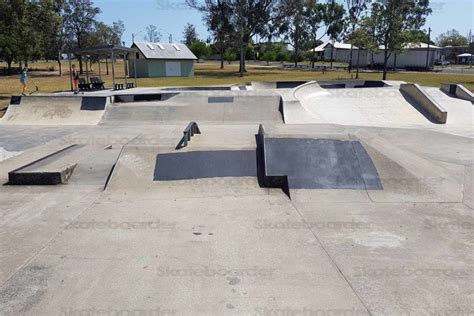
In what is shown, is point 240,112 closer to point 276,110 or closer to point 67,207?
point 276,110

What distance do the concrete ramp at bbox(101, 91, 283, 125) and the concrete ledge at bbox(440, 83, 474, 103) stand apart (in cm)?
983

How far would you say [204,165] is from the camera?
8078mm

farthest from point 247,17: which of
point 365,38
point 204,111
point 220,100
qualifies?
point 204,111

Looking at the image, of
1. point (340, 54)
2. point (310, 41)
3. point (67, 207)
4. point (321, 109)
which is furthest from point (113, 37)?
point (67, 207)

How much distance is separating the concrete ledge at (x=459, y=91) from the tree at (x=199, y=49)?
78.9 m

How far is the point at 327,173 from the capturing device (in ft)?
24.8

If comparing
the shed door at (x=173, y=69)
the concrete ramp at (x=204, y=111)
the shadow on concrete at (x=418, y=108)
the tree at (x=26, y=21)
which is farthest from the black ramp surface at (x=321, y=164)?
the shed door at (x=173, y=69)

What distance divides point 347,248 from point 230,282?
5.57ft

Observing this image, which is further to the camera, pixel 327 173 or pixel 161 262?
pixel 327 173

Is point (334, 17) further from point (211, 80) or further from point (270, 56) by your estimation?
point (211, 80)

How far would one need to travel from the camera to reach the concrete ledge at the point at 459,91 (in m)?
19.6

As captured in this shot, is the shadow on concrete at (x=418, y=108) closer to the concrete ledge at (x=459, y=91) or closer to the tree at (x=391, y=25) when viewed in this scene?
the concrete ledge at (x=459, y=91)

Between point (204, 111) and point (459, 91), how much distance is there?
43.6 ft

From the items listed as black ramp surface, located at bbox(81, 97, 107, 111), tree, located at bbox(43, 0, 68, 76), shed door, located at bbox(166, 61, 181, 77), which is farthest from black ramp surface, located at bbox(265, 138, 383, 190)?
shed door, located at bbox(166, 61, 181, 77)
